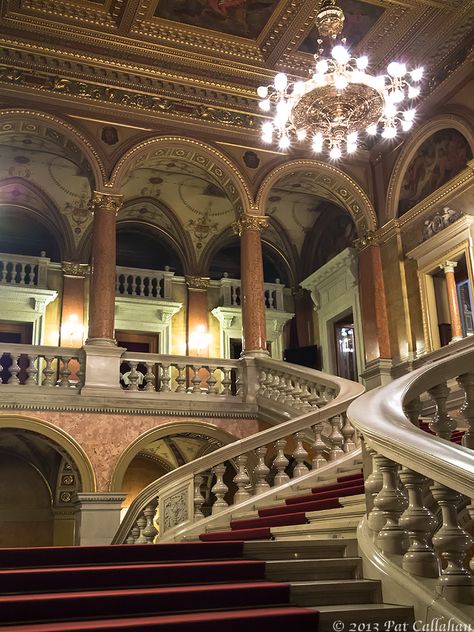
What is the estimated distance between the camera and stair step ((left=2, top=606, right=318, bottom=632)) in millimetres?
3012

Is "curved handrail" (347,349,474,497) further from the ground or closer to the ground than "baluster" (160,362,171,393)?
closer to the ground

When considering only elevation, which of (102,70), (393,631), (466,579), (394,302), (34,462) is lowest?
(393,631)

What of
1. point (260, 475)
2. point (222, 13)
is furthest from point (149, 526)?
point (222, 13)

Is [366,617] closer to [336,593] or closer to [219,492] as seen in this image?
[336,593]

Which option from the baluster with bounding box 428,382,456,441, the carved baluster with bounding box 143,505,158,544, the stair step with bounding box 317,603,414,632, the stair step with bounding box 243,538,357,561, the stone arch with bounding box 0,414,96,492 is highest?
the stone arch with bounding box 0,414,96,492

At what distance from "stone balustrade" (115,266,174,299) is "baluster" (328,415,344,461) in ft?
28.0

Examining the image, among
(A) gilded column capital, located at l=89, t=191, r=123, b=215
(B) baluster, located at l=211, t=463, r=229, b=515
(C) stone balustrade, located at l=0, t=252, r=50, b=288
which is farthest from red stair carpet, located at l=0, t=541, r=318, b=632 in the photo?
(C) stone balustrade, located at l=0, t=252, r=50, b=288

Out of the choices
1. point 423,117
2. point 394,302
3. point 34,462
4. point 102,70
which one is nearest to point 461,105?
point 423,117

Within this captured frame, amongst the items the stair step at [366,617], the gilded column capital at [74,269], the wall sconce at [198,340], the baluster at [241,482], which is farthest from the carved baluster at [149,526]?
the gilded column capital at [74,269]

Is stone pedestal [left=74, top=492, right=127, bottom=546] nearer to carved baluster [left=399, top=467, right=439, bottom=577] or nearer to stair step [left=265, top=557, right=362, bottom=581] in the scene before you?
stair step [left=265, top=557, right=362, bottom=581]

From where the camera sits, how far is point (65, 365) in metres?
11.0

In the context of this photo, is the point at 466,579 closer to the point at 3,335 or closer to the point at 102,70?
the point at 102,70

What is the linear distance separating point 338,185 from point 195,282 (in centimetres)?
422

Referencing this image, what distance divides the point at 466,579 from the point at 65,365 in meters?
8.72
